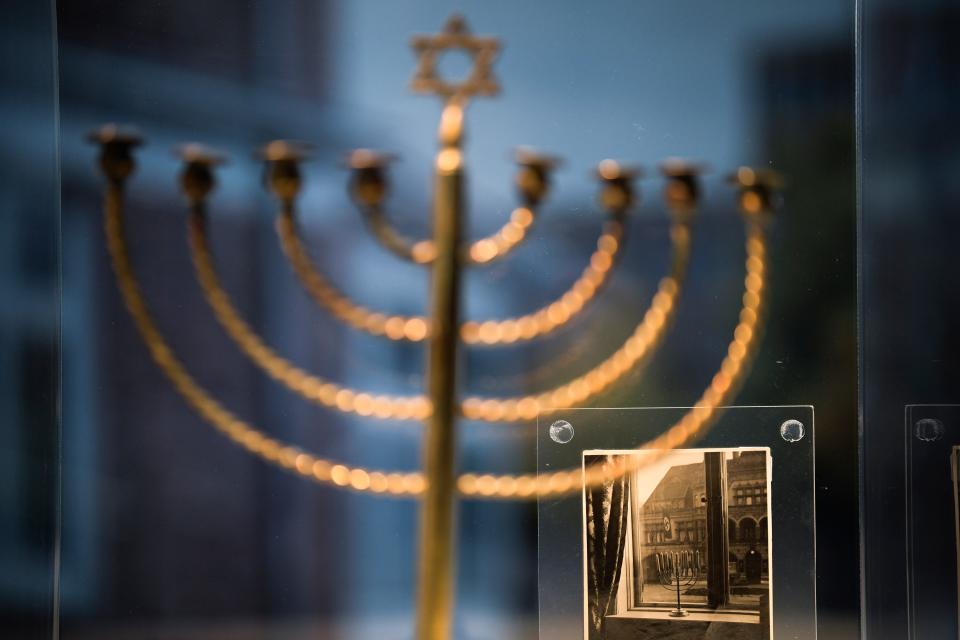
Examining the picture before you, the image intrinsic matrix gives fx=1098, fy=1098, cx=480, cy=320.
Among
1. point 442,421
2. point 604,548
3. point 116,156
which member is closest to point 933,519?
point 604,548

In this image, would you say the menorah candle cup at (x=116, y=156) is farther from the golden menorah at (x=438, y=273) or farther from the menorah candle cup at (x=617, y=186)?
the menorah candle cup at (x=617, y=186)

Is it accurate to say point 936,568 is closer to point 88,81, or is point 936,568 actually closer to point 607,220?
point 607,220

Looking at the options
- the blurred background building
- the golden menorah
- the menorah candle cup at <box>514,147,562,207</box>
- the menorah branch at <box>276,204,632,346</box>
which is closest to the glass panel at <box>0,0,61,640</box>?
the blurred background building

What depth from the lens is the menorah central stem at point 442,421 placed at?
978 millimetres

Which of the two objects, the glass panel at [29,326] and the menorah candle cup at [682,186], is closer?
the menorah candle cup at [682,186]

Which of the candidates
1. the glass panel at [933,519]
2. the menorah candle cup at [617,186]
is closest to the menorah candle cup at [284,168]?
the menorah candle cup at [617,186]

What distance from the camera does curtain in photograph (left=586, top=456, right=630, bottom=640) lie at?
150cm

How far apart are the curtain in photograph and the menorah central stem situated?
0.53 m

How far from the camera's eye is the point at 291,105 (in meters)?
1.48

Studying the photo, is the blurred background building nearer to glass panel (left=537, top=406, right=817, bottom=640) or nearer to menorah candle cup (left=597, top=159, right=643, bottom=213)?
glass panel (left=537, top=406, right=817, bottom=640)

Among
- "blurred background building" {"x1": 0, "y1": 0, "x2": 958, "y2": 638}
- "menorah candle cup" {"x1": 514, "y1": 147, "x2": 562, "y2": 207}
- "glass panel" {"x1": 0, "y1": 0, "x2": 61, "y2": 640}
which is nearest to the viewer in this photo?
"menorah candle cup" {"x1": 514, "y1": 147, "x2": 562, "y2": 207}

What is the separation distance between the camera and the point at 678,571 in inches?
59.1

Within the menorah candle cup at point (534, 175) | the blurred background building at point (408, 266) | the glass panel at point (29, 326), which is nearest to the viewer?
the menorah candle cup at point (534, 175)

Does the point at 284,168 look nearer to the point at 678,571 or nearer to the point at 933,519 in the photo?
the point at 678,571
